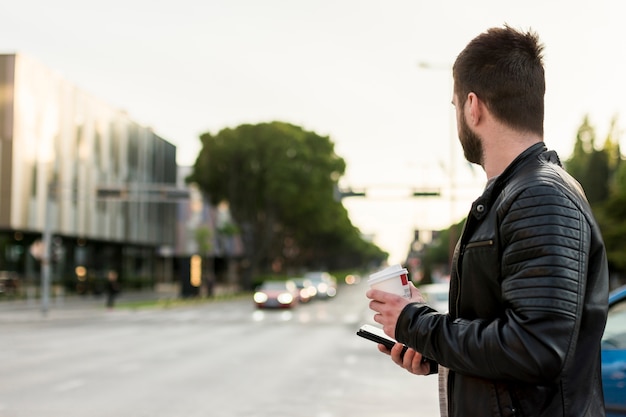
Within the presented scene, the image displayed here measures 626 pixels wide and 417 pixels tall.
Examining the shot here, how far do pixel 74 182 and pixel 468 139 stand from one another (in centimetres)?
5366

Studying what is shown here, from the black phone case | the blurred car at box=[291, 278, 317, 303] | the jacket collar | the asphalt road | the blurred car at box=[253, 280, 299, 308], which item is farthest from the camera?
the blurred car at box=[291, 278, 317, 303]

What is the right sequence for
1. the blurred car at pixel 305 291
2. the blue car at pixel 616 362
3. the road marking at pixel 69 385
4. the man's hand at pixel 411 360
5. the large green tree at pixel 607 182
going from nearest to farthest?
1. the man's hand at pixel 411 360
2. the blue car at pixel 616 362
3. the road marking at pixel 69 385
4. the large green tree at pixel 607 182
5. the blurred car at pixel 305 291

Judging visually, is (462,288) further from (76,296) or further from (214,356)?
(76,296)

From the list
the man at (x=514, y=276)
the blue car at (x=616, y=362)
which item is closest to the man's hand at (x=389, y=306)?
the man at (x=514, y=276)

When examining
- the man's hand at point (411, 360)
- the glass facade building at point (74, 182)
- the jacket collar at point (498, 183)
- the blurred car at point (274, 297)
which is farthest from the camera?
the glass facade building at point (74, 182)

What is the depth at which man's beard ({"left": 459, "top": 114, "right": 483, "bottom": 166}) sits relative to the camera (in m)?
2.32

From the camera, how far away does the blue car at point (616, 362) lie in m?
5.74

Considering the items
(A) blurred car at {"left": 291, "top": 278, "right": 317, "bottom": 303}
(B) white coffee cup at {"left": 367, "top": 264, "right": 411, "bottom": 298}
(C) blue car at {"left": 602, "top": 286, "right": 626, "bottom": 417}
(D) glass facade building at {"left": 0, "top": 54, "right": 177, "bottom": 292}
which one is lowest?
(A) blurred car at {"left": 291, "top": 278, "right": 317, "bottom": 303}

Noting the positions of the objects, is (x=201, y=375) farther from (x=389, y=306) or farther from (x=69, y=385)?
(x=389, y=306)

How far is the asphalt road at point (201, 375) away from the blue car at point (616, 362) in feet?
14.8

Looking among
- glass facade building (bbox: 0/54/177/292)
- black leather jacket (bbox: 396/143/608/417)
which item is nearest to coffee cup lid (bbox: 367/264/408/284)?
black leather jacket (bbox: 396/143/608/417)

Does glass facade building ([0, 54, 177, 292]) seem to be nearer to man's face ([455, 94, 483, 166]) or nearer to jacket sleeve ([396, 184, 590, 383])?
man's face ([455, 94, 483, 166])

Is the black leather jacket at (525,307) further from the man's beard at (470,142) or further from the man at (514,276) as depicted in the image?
the man's beard at (470,142)

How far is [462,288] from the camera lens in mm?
2221
